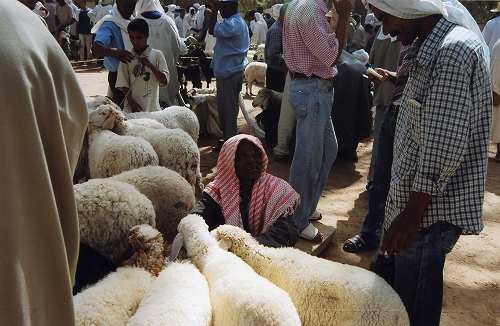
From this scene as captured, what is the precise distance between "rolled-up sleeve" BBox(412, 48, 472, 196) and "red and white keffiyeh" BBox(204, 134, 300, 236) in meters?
1.15

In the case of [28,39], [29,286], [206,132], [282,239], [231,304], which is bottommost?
[206,132]

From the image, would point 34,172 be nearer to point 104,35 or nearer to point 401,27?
point 401,27

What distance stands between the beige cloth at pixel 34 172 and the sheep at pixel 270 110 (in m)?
6.25

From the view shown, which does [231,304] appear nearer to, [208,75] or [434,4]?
[434,4]

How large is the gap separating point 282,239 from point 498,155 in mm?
5640

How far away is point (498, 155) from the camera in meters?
7.16

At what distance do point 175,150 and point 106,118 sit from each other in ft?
2.32

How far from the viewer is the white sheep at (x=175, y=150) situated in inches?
167

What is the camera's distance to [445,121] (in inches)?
75.5

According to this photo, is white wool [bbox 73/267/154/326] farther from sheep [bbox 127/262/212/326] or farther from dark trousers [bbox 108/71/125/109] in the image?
dark trousers [bbox 108/71/125/109]

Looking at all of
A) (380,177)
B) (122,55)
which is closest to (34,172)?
(380,177)

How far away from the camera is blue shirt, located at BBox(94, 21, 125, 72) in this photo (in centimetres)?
520

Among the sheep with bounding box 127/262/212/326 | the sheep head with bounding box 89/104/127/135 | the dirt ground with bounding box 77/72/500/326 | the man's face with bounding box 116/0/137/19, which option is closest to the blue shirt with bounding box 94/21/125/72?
the man's face with bounding box 116/0/137/19

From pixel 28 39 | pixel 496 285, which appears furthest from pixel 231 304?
pixel 496 285
